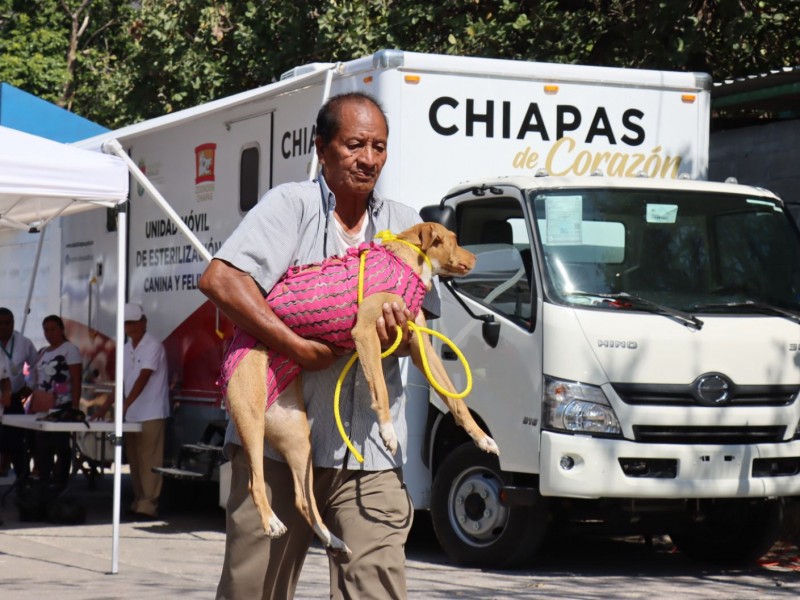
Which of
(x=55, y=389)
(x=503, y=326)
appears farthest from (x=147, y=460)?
→ (x=503, y=326)

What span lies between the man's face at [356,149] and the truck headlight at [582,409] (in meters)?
4.19

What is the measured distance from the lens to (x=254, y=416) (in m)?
3.67

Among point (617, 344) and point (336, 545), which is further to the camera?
point (617, 344)

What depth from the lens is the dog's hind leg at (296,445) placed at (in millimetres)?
3723

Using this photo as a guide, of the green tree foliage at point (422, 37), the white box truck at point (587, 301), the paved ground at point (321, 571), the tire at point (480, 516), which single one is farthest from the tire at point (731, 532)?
the green tree foliage at point (422, 37)

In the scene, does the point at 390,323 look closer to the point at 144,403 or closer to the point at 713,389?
the point at 713,389

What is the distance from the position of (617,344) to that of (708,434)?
30.4 inches

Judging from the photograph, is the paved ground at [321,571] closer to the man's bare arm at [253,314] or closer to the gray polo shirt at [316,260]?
the gray polo shirt at [316,260]

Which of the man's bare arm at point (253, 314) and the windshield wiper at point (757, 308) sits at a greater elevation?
the windshield wiper at point (757, 308)

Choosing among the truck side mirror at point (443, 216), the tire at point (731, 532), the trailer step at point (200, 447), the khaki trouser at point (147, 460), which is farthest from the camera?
the khaki trouser at point (147, 460)

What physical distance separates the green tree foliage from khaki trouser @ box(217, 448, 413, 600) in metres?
10.9

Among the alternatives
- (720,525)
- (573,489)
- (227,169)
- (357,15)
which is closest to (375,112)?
(573,489)

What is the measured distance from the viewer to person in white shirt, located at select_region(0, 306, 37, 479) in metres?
12.5

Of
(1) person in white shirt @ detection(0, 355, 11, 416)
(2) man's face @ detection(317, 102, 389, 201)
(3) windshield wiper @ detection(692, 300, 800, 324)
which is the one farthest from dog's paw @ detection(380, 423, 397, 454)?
(1) person in white shirt @ detection(0, 355, 11, 416)
